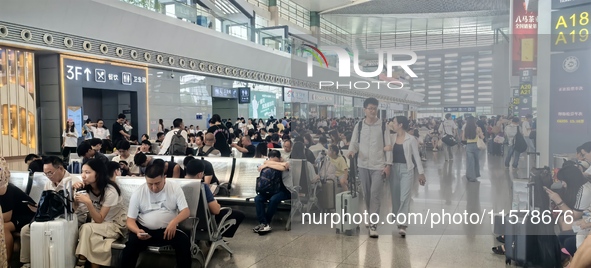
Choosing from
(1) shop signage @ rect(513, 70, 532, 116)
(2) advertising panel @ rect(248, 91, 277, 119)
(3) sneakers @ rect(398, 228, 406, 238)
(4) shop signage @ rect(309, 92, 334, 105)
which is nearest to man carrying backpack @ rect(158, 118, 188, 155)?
(4) shop signage @ rect(309, 92, 334, 105)

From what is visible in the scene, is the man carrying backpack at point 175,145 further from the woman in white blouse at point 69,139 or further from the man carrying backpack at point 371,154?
the woman in white blouse at point 69,139

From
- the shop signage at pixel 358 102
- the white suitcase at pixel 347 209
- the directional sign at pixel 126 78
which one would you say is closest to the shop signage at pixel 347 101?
the shop signage at pixel 358 102

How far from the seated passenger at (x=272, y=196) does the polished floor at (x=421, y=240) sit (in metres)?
0.18

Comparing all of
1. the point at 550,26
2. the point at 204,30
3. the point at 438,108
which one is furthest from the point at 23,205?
the point at 204,30

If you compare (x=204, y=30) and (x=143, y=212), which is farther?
(x=204, y=30)

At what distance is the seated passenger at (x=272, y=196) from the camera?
19.3 feet

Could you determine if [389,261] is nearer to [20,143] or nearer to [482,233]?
[482,233]

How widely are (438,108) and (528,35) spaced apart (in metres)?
8.07

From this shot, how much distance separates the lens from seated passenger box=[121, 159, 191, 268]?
409cm

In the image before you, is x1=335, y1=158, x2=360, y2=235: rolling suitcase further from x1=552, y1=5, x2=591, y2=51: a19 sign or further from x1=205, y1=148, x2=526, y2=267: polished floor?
A: x1=552, y1=5, x2=591, y2=51: a19 sign

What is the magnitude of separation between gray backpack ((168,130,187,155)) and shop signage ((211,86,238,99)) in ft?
40.0

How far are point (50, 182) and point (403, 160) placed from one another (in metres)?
4.10

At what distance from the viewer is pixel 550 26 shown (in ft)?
24.4

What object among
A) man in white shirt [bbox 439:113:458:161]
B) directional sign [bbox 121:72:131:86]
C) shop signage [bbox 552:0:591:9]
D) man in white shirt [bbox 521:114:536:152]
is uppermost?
shop signage [bbox 552:0:591:9]
